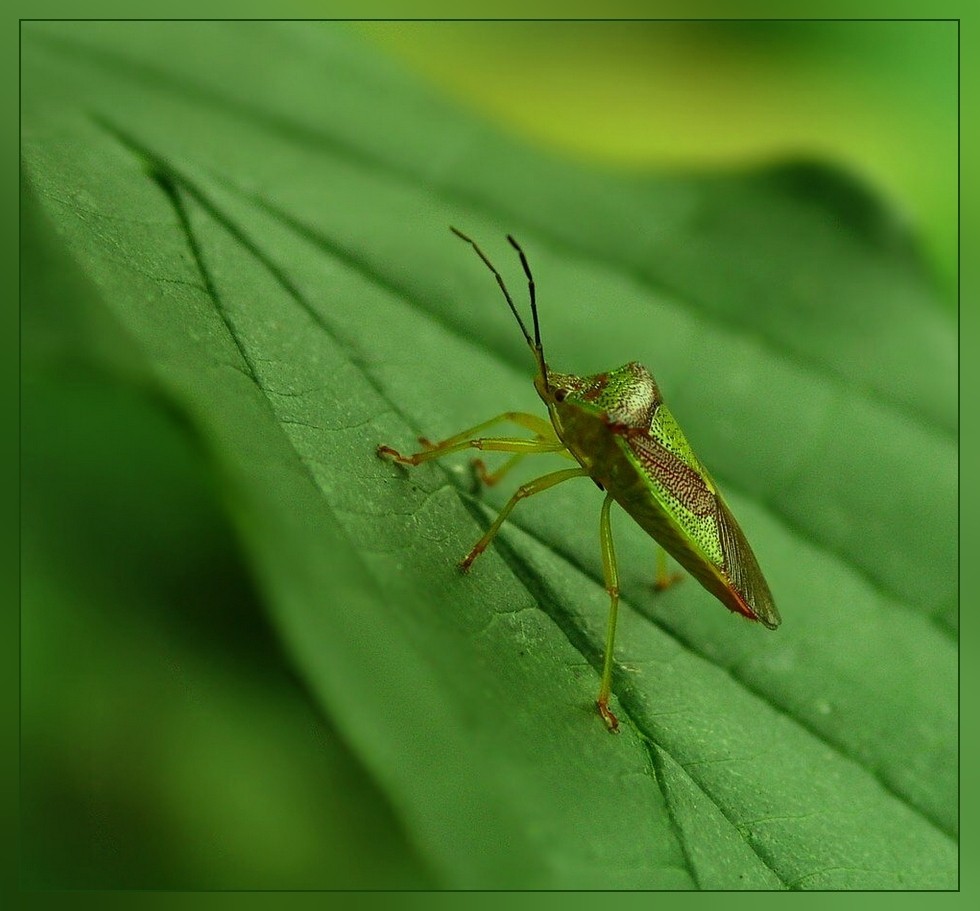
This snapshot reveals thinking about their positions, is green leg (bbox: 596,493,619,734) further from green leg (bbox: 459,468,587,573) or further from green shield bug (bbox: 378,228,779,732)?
green leg (bbox: 459,468,587,573)

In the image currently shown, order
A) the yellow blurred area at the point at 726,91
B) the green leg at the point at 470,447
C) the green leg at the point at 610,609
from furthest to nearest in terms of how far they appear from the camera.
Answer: the yellow blurred area at the point at 726,91
the green leg at the point at 470,447
the green leg at the point at 610,609

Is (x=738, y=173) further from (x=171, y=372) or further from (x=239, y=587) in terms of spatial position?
(x=171, y=372)

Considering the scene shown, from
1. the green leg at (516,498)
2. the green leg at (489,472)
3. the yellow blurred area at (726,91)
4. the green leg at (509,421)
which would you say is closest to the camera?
the green leg at (516,498)

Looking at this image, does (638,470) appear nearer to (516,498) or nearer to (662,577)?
(516,498)

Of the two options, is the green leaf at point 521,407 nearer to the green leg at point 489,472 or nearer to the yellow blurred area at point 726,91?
the green leg at point 489,472

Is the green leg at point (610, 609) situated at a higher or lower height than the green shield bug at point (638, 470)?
lower

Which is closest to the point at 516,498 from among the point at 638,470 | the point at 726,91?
the point at 638,470

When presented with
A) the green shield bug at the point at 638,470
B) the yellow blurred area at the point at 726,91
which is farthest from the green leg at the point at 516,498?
the yellow blurred area at the point at 726,91
